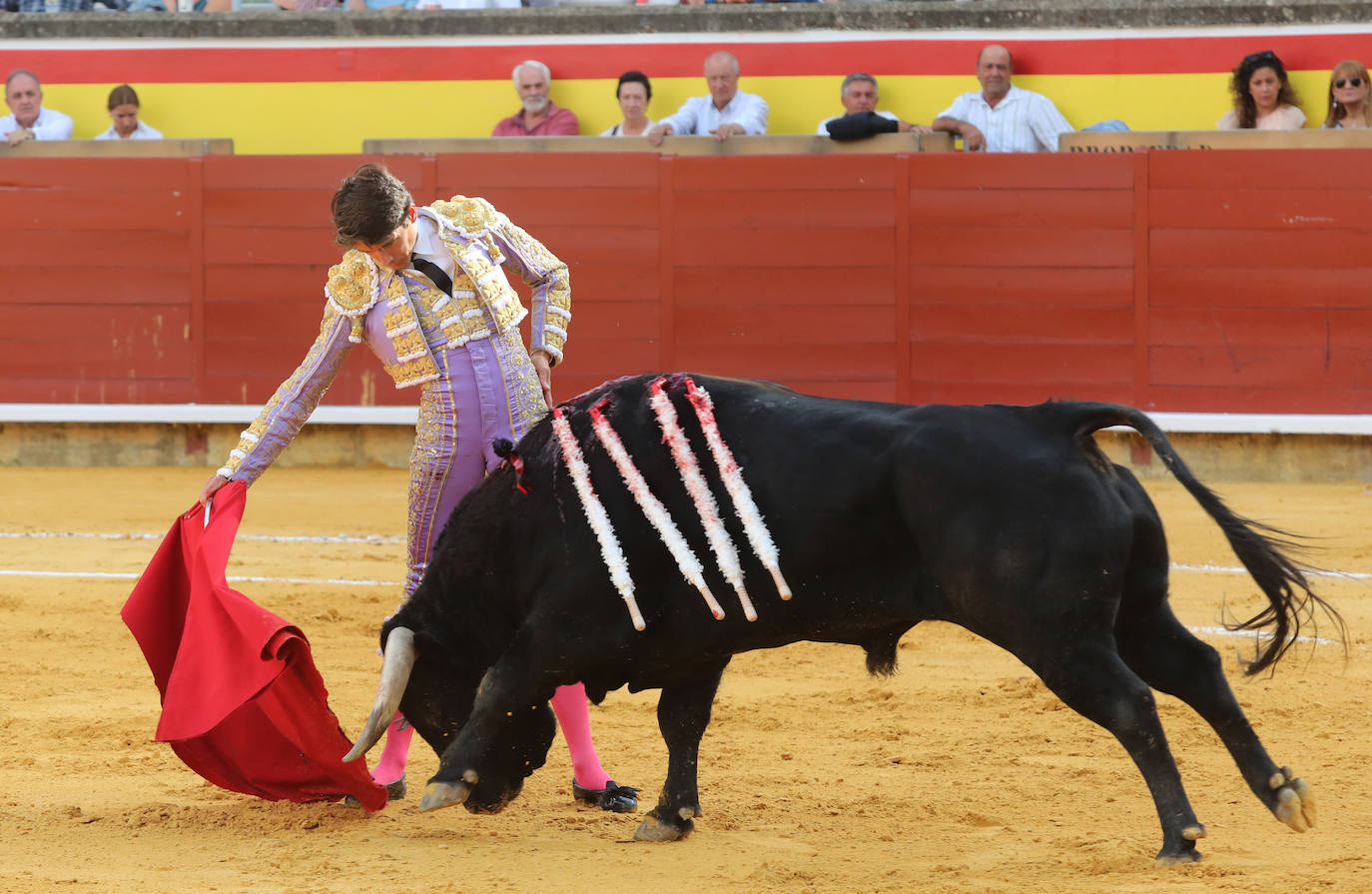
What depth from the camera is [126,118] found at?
8383 mm

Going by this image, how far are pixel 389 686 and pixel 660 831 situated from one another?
524 mm

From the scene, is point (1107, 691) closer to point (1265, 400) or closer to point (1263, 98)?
point (1265, 400)

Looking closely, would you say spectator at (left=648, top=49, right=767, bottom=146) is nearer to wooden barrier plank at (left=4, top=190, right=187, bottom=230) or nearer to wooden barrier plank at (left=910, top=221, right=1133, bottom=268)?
wooden barrier plank at (left=910, top=221, right=1133, bottom=268)

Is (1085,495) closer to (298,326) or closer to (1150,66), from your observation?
(1150,66)

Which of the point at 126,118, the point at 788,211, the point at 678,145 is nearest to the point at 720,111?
the point at 678,145

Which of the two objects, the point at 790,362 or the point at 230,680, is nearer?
the point at 230,680

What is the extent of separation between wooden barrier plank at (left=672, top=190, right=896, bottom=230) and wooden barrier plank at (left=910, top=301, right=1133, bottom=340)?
499 millimetres

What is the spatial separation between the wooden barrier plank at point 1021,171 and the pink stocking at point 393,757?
16.6 ft

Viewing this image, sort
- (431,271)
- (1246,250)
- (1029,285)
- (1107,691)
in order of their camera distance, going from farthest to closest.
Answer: (1029,285) → (1246,250) → (431,271) → (1107,691)

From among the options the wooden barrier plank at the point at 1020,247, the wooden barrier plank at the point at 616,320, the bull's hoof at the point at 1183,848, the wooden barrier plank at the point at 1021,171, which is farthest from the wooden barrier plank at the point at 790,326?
the bull's hoof at the point at 1183,848

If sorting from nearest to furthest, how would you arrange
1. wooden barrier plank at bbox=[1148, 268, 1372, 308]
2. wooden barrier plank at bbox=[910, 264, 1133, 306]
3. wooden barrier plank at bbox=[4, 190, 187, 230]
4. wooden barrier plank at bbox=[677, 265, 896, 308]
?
1. wooden barrier plank at bbox=[1148, 268, 1372, 308]
2. wooden barrier plank at bbox=[910, 264, 1133, 306]
3. wooden barrier plank at bbox=[677, 265, 896, 308]
4. wooden barrier plank at bbox=[4, 190, 187, 230]

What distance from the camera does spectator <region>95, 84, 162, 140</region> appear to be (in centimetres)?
835

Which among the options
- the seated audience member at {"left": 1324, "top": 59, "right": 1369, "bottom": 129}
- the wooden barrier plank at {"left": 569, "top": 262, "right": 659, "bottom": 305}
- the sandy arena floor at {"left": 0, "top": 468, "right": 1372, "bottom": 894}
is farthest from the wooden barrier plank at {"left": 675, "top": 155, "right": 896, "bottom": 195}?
the sandy arena floor at {"left": 0, "top": 468, "right": 1372, "bottom": 894}

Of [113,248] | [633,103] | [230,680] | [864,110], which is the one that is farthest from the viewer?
[113,248]
